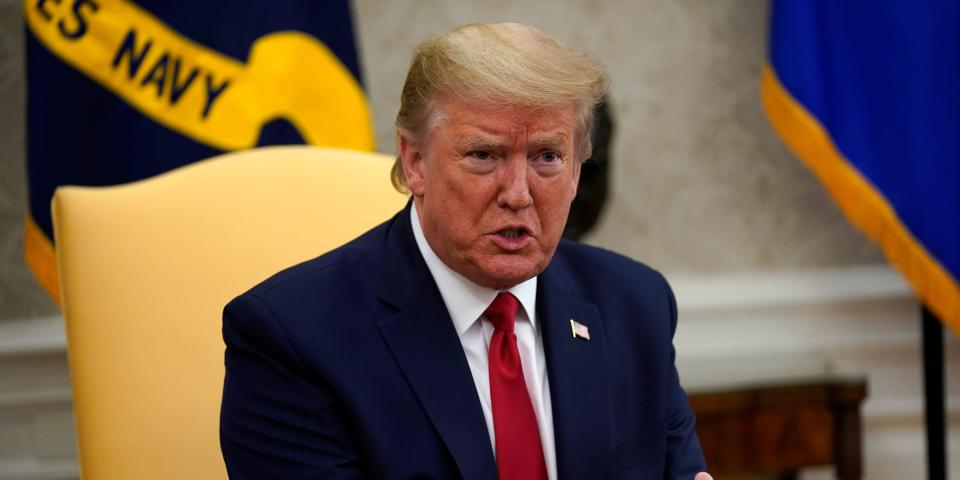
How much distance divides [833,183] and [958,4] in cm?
61

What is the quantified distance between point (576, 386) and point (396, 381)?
256 mm

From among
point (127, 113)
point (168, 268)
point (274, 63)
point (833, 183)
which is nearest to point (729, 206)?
point (833, 183)

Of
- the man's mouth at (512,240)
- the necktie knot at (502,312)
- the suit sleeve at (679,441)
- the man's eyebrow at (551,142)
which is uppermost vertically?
the man's eyebrow at (551,142)

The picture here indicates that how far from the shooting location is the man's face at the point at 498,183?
145 cm

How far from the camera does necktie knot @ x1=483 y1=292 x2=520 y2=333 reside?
1.59m

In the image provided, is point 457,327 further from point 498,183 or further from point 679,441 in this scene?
point 679,441

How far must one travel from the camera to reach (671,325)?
176 cm

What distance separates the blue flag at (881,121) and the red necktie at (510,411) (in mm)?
2116

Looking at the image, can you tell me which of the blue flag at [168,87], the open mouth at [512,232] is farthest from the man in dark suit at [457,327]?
the blue flag at [168,87]

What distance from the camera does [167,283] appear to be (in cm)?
181

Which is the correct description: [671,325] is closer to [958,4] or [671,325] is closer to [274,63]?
[274,63]

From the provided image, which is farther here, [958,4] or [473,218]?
[958,4]

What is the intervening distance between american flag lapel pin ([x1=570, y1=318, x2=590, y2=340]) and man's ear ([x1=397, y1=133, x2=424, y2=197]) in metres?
0.29

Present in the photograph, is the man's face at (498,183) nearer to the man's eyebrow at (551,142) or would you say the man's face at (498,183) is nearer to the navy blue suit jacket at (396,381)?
the man's eyebrow at (551,142)
